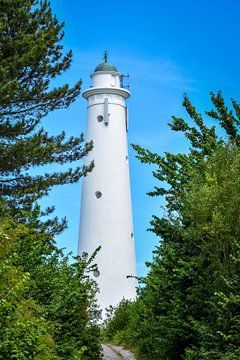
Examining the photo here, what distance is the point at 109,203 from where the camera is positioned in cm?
3331

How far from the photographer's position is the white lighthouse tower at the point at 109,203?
1287 inches

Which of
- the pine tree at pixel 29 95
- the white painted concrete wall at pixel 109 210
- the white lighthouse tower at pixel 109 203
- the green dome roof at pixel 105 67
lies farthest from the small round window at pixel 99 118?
the pine tree at pixel 29 95

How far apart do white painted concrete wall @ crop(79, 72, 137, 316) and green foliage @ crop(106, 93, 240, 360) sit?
1588 cm

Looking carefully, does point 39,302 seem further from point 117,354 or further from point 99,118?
point 99,118

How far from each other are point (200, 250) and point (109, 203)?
20.1 m

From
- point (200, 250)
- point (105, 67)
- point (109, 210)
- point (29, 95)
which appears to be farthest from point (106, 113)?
point (200, 250)

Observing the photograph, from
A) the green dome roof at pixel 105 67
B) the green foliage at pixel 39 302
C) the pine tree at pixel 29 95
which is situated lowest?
the green foliage at pixel 39 302

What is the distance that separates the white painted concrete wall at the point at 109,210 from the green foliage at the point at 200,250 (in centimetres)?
1588

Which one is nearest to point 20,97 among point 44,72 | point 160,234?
point 44,72

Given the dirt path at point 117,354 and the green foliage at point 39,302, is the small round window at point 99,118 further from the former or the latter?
the green foliage at point 39,302

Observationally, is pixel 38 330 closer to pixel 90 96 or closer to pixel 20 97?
pixel 20 97

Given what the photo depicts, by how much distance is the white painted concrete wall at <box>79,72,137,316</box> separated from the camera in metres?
32.7

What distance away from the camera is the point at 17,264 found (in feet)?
42.1

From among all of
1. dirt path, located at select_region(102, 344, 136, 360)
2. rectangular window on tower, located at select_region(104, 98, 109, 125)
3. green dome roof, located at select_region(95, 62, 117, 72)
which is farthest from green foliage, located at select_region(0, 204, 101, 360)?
green dome roof, located at select_region(95, 62, 117, 72)
